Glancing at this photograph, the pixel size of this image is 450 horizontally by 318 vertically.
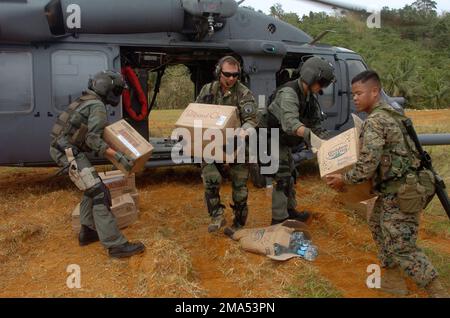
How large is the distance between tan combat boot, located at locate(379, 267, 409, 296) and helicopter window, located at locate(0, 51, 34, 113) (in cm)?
466

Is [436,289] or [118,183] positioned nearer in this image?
[436,289]

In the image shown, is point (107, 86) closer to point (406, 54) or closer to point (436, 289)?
point (436, 289)

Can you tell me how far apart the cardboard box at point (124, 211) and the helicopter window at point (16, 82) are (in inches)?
69.1

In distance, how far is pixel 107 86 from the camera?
448 cm

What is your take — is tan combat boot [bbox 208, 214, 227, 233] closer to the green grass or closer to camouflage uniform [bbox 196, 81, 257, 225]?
camouflage uniform [bbox 196, 81, 257, 225]

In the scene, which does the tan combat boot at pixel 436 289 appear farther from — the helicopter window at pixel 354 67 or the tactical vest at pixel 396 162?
the helicopter window at pixel 354 67

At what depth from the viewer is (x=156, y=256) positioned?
3.99m

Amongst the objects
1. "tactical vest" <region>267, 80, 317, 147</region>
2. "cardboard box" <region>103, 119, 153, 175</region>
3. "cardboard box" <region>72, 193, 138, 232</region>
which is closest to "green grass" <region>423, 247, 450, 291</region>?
"tactical vest" <region>267, 80, 317, 147</region>

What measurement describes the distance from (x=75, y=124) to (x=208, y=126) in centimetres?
118

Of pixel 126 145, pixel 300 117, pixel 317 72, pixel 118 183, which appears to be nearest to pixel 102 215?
pixel 126 145

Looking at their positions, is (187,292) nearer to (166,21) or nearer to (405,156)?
(405,156)

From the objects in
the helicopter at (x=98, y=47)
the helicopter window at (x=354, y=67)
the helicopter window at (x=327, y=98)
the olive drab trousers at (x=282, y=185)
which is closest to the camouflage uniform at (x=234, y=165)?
the olive drab trousers at (x=282, y=185)

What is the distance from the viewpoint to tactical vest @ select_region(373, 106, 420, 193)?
11.2ft

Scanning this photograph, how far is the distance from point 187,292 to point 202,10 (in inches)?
169
